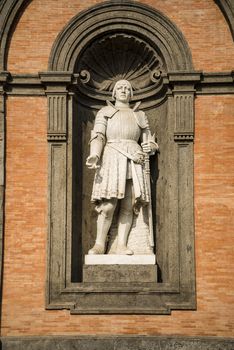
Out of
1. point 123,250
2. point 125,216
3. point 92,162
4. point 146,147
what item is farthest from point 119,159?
point 123,250

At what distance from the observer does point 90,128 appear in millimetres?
15297

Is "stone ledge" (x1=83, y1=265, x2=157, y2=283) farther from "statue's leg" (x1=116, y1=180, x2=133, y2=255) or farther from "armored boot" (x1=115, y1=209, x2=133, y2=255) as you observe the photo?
"statue's leg" (x1=116, y1=180, x2=133, y2=255)

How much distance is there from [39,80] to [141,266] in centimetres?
406

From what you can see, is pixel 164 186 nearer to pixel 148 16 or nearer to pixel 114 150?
pixel 114 150

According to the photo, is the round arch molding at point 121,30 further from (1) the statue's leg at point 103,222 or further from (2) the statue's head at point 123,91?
(1) the statue's leg at point 103,222

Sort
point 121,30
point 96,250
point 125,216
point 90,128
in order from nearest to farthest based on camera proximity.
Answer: point 96,250, point 125,216, point 121,30, point 90,128

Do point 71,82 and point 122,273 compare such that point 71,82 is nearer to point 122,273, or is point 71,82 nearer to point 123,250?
point 123,250

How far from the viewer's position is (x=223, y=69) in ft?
47.7

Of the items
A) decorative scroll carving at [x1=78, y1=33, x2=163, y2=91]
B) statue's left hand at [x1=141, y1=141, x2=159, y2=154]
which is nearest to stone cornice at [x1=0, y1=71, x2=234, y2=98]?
decorative scroll carving at [x1=78, y1=33, x2=163, y2=91]

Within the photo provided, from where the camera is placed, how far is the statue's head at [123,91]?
14.7m

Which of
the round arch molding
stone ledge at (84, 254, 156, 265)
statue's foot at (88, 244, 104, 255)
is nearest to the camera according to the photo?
stone ledge at (84, 254, 156, 265)

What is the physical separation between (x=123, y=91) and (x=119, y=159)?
1.44 metres

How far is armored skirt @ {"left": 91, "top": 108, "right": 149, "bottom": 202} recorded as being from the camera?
46.0 ft

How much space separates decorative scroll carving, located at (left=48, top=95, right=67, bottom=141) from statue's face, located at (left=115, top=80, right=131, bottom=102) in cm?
108
